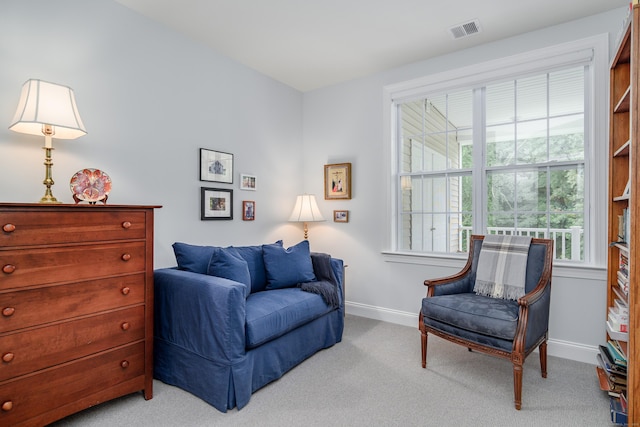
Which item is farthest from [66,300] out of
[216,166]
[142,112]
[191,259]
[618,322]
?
[618,322]

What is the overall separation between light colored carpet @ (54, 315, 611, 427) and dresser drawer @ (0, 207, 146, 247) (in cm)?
102

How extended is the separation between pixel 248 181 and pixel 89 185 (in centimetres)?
160

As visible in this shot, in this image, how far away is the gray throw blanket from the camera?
2764 mm

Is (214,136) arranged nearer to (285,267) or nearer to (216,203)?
(216,203)

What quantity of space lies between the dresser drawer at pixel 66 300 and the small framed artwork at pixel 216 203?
106 cm

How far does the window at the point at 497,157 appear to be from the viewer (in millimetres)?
2799

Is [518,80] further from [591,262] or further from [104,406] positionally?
[104,406]

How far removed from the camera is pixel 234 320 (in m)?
2.01

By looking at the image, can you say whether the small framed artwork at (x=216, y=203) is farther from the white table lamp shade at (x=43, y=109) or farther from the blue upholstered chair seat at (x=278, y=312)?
the white table lamp shade at (x=43, y=109)

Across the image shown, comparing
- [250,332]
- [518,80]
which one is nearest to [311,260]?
[250,332]

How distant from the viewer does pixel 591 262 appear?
2670 mm

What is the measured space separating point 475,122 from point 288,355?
8.55 feet

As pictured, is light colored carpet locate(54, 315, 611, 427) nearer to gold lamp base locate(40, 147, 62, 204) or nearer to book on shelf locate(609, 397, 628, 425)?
book on shelf locate(609, 397, 628, 425)

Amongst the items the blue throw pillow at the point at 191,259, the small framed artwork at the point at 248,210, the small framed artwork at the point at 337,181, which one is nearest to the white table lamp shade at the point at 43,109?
the blue throw pillow at the point at 191,259
